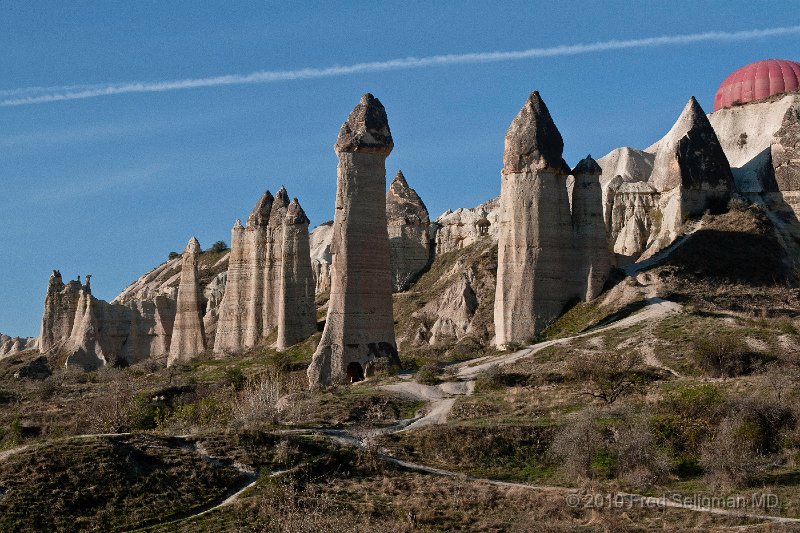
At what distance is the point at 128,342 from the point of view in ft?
236

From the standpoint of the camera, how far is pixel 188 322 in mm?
68000

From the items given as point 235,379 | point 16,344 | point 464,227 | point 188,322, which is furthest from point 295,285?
point 16,344

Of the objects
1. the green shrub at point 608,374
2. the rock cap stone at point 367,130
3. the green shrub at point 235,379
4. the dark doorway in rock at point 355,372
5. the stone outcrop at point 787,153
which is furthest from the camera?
the stone outcrop at point 787,153

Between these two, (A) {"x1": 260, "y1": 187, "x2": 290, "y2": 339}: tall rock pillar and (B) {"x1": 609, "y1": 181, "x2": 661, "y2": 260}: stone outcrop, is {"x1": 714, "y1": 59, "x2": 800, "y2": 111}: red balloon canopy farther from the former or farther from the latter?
(A) {"x1": 260, "y1": 187, "x2": 290, "y2": 339}: tall rock pillar

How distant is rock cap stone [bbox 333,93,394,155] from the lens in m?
45.2

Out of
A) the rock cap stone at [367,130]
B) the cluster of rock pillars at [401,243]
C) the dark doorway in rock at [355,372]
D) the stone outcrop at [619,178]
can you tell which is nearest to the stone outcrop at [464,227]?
the cluster of rock pillars at [401,243]

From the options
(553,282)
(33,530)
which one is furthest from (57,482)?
(553,282)

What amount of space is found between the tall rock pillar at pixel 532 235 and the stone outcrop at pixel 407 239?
74.1ft

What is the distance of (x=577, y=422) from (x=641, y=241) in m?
27.2

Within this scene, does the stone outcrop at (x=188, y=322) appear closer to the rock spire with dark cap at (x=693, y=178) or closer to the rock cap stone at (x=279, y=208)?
the rock cap stone at (x=279, y=208)

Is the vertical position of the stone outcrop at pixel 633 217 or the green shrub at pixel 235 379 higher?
the stone outcrop at pixel 633 217

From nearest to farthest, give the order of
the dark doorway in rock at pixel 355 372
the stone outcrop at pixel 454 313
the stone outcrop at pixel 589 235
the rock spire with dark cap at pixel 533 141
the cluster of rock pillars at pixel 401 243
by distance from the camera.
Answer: the dark doorway in rock at pixel 355 372
the cluster of rock pillars at pixel 401 243
the stone outcrop at pixel 589 235
the rock spire with dark cap at pixel 533 141
the stone outcrop at pixel 454 313

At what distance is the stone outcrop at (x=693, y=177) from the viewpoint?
53.4 meters

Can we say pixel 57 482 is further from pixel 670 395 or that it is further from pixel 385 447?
pixel 670 395
